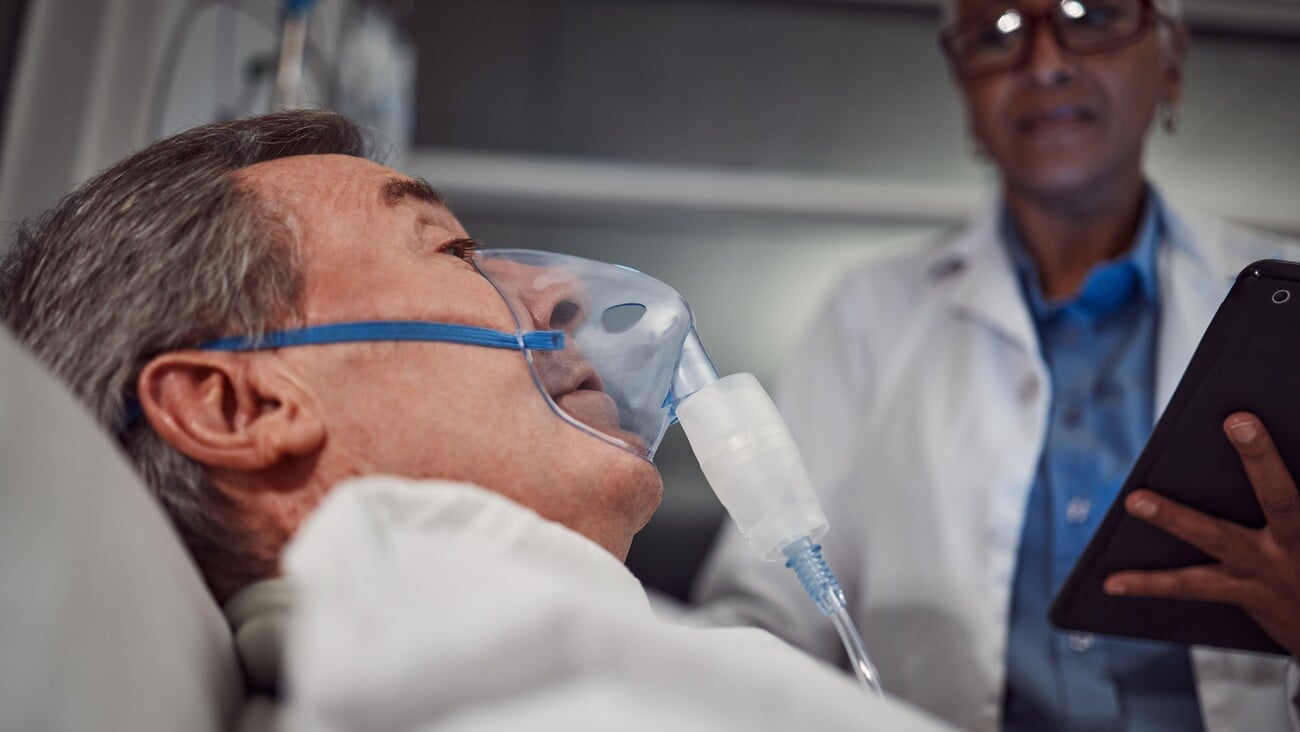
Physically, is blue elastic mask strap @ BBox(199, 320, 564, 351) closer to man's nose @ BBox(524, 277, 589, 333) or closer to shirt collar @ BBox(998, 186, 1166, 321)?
man's nose @ BBox(524, 277, 589, 333)

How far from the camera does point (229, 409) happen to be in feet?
2.98

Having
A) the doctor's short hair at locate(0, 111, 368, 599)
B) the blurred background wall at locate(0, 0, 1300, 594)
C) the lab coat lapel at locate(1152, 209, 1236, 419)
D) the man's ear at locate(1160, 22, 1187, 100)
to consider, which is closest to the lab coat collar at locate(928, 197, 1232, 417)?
the lab coat lapel at locate(1152, 209, 1236, 419)

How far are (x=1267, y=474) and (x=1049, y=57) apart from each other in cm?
84

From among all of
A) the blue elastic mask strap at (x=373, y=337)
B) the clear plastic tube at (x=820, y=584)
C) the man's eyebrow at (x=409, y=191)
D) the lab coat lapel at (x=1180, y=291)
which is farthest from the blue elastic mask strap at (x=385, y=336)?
the lab coat lapel at (x=1180, y=291)

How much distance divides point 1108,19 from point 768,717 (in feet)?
4.47

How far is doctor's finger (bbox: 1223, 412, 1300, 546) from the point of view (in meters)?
0.98

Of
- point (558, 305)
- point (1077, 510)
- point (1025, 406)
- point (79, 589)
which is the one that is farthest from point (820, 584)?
point (1025, 406)

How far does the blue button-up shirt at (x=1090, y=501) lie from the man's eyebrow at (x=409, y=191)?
2.87 feet

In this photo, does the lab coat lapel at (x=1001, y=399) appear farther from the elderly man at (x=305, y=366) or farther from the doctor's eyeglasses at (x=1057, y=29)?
the elderly man at (x=305, y=366)

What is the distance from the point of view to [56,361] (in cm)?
91

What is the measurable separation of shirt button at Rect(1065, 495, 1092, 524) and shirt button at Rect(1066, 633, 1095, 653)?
0.15 metres

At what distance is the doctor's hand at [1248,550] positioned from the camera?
3.27ft

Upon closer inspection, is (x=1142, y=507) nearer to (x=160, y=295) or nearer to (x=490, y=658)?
(x=490, y=658)

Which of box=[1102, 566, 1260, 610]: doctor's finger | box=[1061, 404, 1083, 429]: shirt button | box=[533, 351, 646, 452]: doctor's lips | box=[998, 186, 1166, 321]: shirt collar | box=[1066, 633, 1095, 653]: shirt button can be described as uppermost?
box=[533, 351, 646, 452]: doctor's lips
